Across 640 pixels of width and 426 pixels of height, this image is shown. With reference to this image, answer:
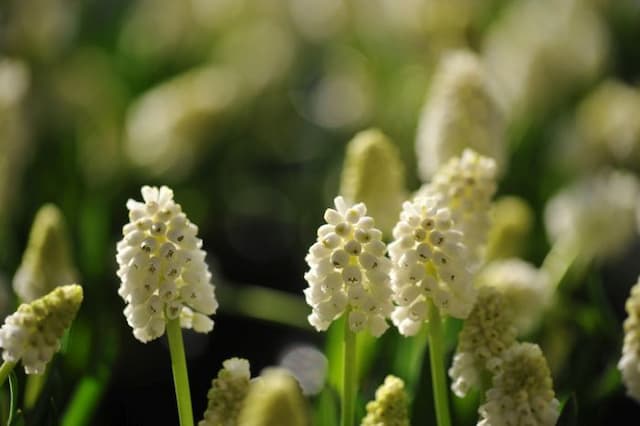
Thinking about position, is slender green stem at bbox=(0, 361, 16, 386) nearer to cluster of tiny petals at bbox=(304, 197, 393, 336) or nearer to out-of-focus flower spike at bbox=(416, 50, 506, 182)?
cluster of tiny petals at bbox=(304, 197, 393, 336)

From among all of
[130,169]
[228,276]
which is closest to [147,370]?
[228,276]

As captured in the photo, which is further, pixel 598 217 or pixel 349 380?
pixel 598 217

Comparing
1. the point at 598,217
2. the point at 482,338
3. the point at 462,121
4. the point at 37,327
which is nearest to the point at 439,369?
the point at 482,338

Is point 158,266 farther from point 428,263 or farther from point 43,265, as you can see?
point 43,265

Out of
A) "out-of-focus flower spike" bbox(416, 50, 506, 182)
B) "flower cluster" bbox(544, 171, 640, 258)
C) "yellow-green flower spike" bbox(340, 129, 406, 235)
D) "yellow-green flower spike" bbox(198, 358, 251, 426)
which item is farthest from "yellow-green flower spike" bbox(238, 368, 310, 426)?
"flower cluster" bbox(544, 171, 640, 258)

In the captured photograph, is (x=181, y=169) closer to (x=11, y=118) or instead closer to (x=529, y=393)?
(x=11, y=118)

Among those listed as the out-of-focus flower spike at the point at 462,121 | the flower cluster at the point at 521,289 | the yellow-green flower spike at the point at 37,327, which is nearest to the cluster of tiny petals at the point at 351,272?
the yellow-green flower spike at the point at 37,327
